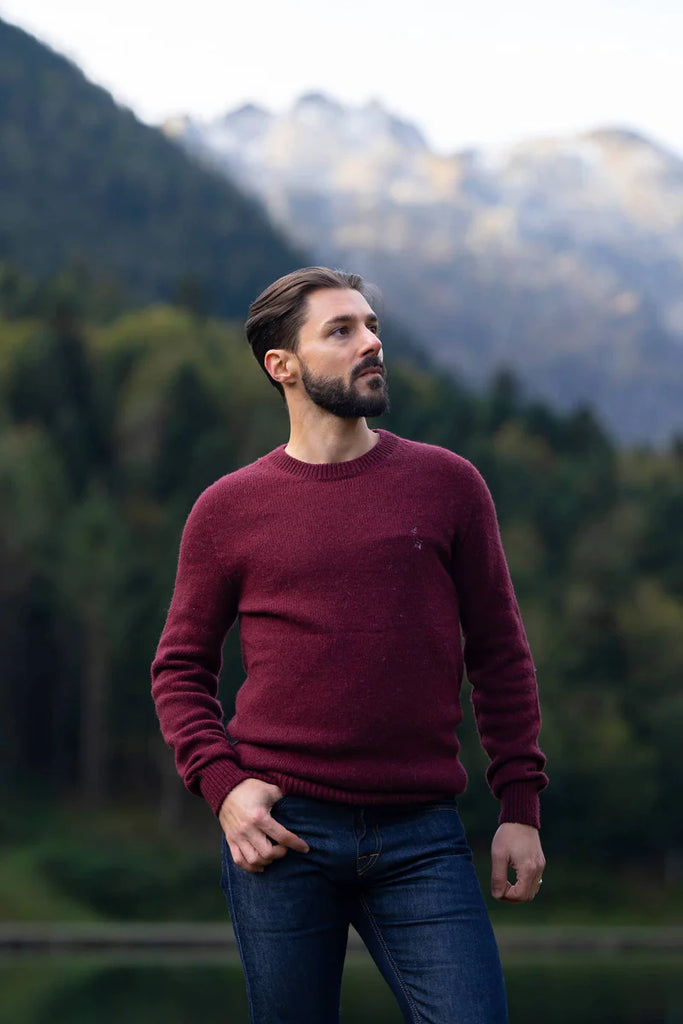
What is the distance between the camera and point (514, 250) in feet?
543

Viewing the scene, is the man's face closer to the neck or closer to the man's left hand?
the neck

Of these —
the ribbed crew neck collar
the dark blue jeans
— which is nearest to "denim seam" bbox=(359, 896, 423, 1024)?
the dark blue jeans

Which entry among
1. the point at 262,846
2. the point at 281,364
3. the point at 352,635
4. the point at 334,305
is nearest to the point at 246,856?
the point at 262,846

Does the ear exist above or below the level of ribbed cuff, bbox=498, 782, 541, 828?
above

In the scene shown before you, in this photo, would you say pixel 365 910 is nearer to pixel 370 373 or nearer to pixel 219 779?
pixel 219 779

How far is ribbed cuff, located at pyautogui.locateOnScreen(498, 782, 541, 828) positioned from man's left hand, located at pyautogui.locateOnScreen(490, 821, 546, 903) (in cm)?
2

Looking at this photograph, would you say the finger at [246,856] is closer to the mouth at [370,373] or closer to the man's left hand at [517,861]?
the man's left hand at [517,861]

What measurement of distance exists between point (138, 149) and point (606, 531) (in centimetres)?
8035

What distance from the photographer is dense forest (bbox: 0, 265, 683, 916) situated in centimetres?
5150

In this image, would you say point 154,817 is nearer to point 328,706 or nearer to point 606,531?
point 606,531

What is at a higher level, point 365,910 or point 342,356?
point 342,356

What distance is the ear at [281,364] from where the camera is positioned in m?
4.21

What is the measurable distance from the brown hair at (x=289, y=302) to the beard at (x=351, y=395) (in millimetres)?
147

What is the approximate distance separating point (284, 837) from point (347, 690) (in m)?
0.35
